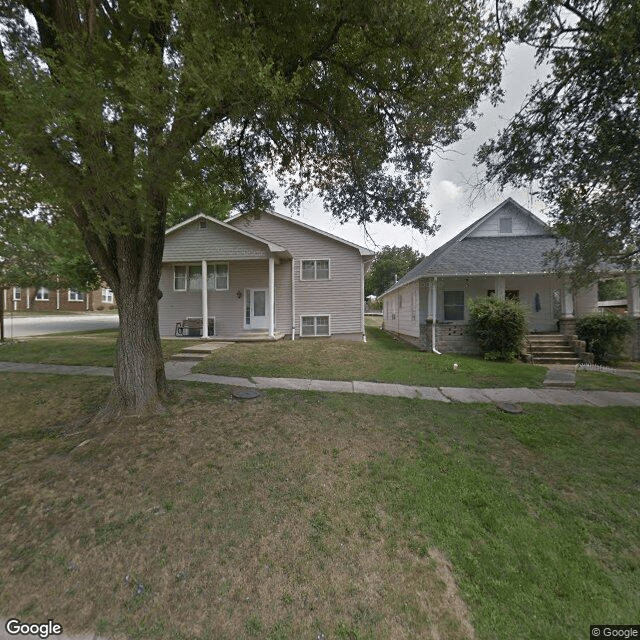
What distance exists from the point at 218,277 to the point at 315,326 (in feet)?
17.5

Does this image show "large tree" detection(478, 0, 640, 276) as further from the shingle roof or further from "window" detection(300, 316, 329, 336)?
"window" detection(300, 316, 329, 336)

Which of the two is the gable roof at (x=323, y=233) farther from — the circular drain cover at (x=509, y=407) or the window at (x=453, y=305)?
the circular drain cover at (x=509, y=407)

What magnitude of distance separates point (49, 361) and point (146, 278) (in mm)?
7324

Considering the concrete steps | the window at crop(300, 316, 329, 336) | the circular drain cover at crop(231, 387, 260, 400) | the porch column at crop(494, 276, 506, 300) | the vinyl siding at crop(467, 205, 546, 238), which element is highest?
the vinyl siding at crop(467, 205, 546, 238)

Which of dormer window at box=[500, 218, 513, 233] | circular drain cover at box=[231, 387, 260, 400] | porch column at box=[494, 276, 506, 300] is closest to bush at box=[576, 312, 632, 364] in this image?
porch column at box=[494, 276, 506, 300]

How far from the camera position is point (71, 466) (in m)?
3.87

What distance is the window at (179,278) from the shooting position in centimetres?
1521

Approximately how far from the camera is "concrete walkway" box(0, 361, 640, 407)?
21.6ft

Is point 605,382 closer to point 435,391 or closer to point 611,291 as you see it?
point 435,391

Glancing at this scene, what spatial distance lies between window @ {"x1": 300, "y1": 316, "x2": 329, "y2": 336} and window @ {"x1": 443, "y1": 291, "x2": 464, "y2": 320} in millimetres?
5578

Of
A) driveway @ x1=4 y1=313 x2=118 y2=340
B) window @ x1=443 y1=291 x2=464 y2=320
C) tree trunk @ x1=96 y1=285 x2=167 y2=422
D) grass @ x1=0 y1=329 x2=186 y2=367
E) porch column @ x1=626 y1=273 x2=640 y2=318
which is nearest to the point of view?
tree trunk @ x1=96 y1=285 x2=167 y2=422

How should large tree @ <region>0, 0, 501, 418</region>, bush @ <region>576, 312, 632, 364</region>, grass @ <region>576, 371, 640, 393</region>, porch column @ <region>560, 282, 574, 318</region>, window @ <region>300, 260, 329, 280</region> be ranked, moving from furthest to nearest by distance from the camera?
window @ <region>300, 260, 329, 280</region>
porch column @ <region>560, 282, 574, 318</region>
bush @ <region>576, 312, 632, 364</region>
grass @ <region>576, 371, 640, 393</region>
large tree @ <region>0, 0, 501, 418</region>

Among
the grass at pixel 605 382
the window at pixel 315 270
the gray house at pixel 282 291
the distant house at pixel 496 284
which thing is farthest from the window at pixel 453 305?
the window at pixel 315 270

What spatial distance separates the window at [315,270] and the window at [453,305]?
18.7 ft
